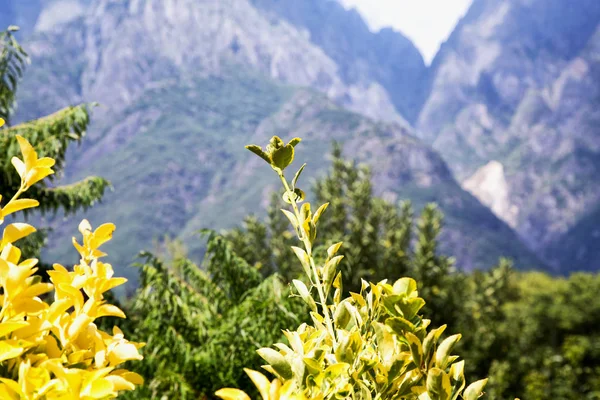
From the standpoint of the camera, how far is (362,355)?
111 cm

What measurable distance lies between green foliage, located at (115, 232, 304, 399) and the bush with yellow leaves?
9.79 ft

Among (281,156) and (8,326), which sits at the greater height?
(281,156)

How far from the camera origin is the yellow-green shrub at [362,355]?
1004 mm

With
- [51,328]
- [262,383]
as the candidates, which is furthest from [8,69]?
[262,383]

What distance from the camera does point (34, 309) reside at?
0.97 m

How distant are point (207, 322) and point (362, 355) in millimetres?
3907

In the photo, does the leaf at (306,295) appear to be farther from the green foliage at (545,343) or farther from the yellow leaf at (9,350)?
the green foliage at (545,343)

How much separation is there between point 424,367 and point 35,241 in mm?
6975

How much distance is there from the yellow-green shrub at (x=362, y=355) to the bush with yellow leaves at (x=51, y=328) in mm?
254

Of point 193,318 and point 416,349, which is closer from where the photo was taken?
point 416,349

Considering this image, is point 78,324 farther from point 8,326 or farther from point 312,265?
point 312,265

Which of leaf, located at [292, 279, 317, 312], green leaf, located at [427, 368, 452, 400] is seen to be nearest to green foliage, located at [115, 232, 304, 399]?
leaf, located at [292, 279, 317, 312]

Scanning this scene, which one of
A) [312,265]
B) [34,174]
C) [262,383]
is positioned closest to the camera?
[262,383]

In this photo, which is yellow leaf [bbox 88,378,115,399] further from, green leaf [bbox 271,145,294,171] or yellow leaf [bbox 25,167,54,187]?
green leaf [bbox 271,145,294,171]
